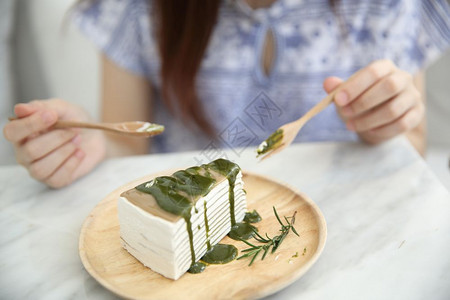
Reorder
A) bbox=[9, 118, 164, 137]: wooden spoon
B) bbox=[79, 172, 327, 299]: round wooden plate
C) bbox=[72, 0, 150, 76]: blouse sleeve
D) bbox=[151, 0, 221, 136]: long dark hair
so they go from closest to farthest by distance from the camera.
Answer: bbox=[79, 172, 327, 299]: round wooden plate, bbox=[9, 118, 164, 137]: wooden spoon, bbox=[151, 0, 221, 136]: long dark hair, bbox=[72, 0, 150, 76]: blouse sleeve

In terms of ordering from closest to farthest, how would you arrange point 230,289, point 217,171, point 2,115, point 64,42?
point 230,289
point 217,171
point 2,115
point 64,42

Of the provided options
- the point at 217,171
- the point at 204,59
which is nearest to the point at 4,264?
the point at 217,171

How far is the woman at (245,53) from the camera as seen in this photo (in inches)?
47.1

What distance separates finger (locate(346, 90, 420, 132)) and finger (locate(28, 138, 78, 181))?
2.08 feet

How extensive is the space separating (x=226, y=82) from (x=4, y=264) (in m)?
0.79

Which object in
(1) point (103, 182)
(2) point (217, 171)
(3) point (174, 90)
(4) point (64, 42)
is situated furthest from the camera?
(4) point (64, 42)

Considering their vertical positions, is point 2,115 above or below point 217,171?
above

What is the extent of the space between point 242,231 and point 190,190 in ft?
0.45

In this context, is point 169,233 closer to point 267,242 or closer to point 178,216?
point 178,216

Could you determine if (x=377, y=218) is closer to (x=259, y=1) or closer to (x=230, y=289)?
(x=230, y=289)

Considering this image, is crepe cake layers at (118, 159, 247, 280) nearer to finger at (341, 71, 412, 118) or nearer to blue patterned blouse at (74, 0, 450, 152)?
finger at (341, 71, 412, 118)

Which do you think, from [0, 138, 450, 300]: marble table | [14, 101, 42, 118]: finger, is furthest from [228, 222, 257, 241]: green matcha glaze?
[14, 101, 42, 118]: finger

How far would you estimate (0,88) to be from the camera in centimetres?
158

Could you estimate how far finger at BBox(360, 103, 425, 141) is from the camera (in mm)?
929
